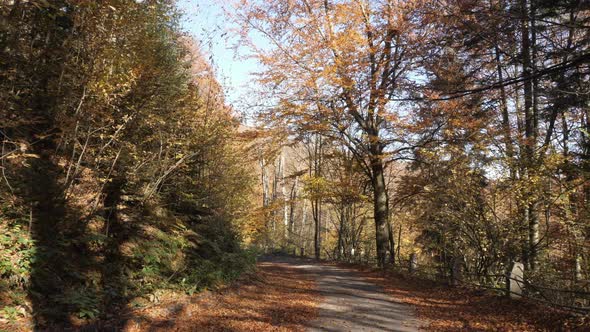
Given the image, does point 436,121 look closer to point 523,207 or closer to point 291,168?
point 523,207

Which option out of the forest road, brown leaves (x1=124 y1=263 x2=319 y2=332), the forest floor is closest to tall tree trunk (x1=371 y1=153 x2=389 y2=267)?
the forest road

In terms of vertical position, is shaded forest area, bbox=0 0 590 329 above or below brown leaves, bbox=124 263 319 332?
above

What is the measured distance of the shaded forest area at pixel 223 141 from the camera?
613 cm

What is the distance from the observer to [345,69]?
520 inches

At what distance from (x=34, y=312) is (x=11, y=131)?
13.6ft

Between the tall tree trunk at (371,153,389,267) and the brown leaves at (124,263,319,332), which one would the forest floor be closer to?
the brown leaves at (124,263,319,332)

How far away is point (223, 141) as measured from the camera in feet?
39.7

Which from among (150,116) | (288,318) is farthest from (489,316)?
(150,116)

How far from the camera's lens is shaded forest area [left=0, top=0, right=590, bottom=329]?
6.13 m

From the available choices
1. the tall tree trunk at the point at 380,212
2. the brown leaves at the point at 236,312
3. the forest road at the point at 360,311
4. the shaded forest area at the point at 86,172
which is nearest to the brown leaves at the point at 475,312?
the forest road at the point at 360,311

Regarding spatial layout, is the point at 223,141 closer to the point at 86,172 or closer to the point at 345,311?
the point at 86,172

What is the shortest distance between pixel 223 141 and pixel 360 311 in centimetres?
704

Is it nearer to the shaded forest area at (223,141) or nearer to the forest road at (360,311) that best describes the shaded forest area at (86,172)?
the shaded forest area at (223,141)

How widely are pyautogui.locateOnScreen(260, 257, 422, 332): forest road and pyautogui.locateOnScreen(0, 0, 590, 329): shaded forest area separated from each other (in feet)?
7.18
